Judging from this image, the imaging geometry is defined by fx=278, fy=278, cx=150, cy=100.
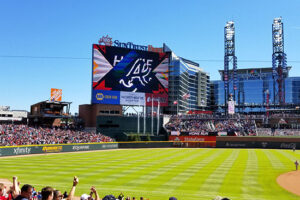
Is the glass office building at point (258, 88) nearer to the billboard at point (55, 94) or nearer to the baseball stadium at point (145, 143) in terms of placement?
the baseball stadium at point (145, 143)

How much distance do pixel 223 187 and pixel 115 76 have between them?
52992 mm

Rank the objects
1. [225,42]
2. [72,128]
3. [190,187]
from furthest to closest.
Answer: [225,42], [72,128], [190,187]

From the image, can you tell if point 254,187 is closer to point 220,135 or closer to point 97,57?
point 220,135

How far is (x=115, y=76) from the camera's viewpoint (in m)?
69.1

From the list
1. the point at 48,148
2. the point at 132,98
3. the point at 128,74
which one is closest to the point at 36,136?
the point at 48,148

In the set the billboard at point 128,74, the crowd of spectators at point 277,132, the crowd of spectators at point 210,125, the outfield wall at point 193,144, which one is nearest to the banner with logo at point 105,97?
the billboard at point 128,74

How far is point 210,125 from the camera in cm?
7812

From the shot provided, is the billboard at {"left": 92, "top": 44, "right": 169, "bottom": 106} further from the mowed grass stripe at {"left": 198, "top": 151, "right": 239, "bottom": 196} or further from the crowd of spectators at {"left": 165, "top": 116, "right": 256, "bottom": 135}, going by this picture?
the mowed grass stripe at {"left": 198, "top": 151, "right": 239, "bottom": 196}

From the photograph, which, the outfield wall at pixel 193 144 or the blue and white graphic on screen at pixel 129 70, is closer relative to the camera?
the outfield wall at pixel 193 144

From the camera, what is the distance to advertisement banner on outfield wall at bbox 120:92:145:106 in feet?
231

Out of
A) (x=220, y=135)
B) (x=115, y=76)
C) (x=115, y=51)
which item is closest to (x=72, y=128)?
(x=115, y=76)

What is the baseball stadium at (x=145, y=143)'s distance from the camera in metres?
21.0

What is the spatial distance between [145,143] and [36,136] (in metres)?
24.2

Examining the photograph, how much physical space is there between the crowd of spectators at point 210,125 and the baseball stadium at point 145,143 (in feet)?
0.89
